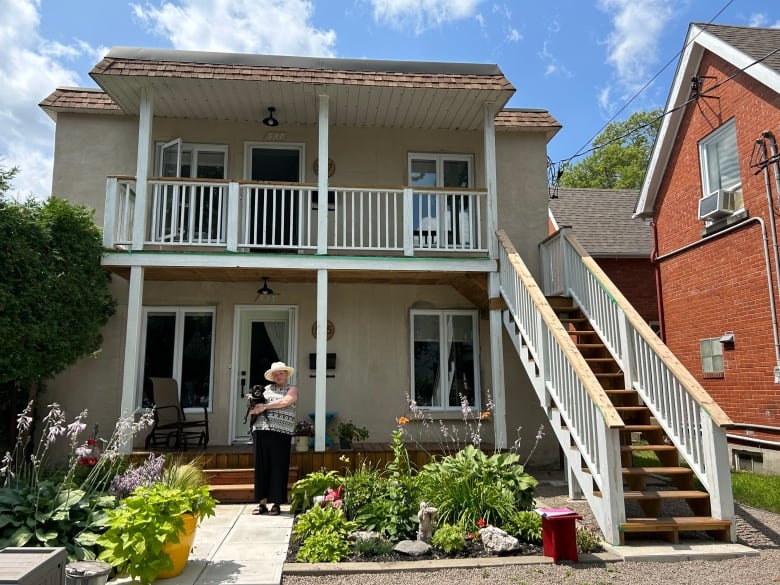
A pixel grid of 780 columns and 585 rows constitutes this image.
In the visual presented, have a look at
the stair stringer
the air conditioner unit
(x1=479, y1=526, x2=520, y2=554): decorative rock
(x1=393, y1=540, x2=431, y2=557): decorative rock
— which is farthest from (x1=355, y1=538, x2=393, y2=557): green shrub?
the air conditioner unit

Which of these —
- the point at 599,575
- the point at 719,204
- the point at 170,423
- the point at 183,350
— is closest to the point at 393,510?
the point at 599,575

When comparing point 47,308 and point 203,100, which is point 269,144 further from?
point 47,308

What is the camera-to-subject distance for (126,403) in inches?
296

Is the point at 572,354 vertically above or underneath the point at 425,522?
above

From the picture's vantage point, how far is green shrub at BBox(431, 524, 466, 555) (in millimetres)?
5000

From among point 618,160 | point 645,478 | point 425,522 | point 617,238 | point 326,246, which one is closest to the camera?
point 425,522

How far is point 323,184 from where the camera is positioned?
830cm

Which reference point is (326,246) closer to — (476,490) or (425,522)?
(476,490)

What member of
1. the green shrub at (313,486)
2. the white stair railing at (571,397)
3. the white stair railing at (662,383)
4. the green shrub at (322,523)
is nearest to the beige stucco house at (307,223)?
the white stair railing at (571,397)

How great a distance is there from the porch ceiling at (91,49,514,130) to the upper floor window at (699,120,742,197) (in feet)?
14.8

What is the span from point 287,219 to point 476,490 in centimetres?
583

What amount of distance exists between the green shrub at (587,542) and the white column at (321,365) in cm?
362

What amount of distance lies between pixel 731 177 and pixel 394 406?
7083 mm

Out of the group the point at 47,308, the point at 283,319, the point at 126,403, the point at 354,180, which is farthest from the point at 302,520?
the point at 354,180
